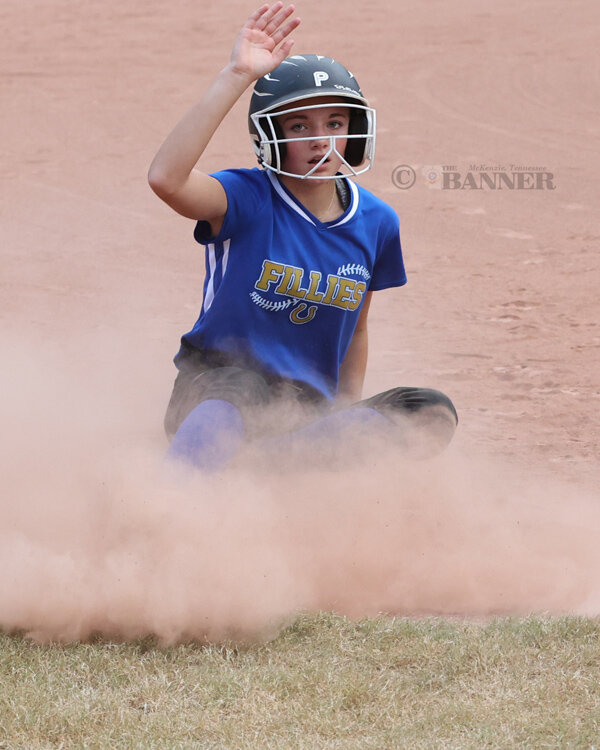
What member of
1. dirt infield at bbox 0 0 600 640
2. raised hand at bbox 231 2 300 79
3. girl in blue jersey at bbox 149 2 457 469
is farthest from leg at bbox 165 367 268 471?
raised hand at bbox 231 2 300 79

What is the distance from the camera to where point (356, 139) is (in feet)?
13.0

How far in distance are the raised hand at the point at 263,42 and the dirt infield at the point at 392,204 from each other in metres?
1.34

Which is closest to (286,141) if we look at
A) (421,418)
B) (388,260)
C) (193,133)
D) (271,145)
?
(271,145)

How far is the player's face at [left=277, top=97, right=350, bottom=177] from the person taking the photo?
380 centimetres

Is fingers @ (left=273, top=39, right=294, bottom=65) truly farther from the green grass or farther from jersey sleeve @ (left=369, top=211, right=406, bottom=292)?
the green grass

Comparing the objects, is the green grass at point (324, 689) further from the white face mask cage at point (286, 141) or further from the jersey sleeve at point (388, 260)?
the white face mask cage at point (286, 141)

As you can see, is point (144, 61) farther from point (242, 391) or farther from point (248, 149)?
point (242, 391)

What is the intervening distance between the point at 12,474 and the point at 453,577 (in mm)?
1479

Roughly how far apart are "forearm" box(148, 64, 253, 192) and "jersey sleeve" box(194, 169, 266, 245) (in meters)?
0.29

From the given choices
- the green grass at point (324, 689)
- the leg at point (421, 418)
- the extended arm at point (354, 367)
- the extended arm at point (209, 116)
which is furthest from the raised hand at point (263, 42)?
the green grass at point (324, 689)

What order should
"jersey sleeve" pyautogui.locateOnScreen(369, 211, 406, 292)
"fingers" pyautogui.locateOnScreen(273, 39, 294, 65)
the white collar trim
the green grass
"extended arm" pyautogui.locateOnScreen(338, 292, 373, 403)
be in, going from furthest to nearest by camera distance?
"extended arm" pyautogui.locateOnScreen(338, 292, 373, 403)
"jersey sleeve" pyautogui.locateOnScreen(369, 211, 406, 292)
the white collar trim
"fingers" pyautogui.locateOnScreen(273, 39, 294, 65)
the green grass

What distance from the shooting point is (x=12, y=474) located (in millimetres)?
3910

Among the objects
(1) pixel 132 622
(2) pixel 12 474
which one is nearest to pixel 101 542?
(1) pixel 132 622

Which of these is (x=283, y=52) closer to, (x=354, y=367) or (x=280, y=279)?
(x=280, y=279)
